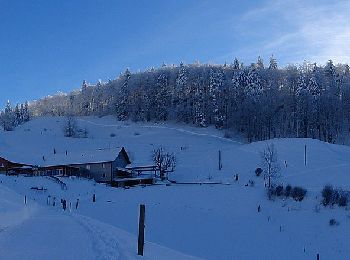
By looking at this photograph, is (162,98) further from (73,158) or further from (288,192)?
Answer: (288,192)

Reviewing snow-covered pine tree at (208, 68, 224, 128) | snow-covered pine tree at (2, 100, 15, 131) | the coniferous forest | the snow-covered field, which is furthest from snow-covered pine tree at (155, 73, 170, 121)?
snow-covered pine tree at (2, 100, 15, 131)

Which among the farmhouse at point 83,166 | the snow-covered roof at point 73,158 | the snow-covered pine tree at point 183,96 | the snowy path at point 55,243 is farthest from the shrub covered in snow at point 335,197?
the snow-covered pine tree at point 183,96

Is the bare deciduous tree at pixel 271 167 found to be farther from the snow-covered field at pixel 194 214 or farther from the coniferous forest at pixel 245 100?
the coniferous forest at pixel 245 100

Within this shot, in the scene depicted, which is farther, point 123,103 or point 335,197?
point 123,103

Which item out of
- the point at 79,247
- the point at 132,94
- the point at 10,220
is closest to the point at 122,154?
the point at 10,220

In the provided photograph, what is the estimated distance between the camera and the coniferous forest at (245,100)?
A: 369 ft

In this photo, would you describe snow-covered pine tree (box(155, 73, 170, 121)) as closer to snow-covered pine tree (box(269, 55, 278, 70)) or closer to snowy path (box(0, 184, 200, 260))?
snow-covered pine tree (box(269, 55, 278, 70))

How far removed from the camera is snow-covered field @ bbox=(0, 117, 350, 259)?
15.5 m

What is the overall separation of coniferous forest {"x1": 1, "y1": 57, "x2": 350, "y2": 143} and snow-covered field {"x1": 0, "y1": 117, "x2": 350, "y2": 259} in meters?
30.2

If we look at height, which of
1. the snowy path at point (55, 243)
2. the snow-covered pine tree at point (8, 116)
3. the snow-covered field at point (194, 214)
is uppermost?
the snow-covered pine tree at point (8, 116)

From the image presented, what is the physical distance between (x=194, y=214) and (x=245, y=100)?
279 feet

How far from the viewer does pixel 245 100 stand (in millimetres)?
122875

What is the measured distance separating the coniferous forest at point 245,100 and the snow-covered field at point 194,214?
30227mm

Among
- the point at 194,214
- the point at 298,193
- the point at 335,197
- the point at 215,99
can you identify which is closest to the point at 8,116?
the point at 215,99
